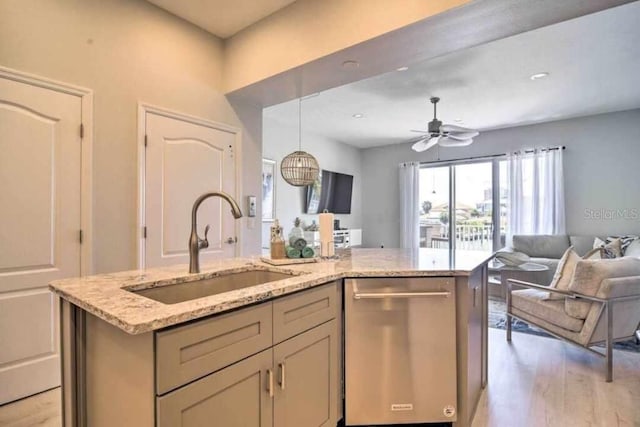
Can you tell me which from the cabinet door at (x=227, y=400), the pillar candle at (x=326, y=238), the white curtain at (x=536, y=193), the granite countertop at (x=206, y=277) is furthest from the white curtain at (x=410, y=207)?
the cabinet door at (x=227, y=400)

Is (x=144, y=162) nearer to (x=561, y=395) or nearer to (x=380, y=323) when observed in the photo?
(x=380, y=323)

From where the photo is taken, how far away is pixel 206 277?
169 cm

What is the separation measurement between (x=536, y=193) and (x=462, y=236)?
150 centimetres

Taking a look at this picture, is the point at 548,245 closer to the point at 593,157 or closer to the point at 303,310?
the point at 593,157

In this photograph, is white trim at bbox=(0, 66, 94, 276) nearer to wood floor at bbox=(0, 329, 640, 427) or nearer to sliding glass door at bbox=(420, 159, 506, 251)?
wood floor at bbox=(0, 329, 640, 427)

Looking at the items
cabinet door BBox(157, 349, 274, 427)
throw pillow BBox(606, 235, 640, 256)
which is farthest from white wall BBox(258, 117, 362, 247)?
throw pillow BBox(606, 235, 640, 256)

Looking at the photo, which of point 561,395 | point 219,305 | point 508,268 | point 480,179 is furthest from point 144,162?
point 480,179

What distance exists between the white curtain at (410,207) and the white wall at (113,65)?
487cm

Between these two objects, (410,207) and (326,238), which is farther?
(410,207)

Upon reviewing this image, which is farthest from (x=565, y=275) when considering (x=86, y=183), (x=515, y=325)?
(x=86, y=183)

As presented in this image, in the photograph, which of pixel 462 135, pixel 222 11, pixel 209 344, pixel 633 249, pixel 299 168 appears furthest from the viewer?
pixel 633 249

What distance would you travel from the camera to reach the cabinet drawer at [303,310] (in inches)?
53.3

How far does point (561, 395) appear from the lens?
227cm

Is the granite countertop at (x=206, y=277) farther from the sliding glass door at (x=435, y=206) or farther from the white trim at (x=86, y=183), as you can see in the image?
the sliding glass door at (x=435, y=206)
